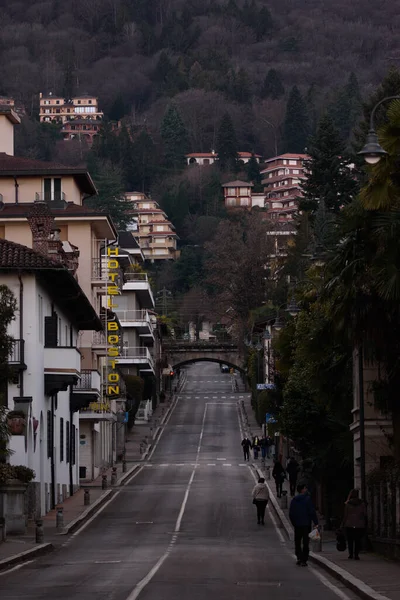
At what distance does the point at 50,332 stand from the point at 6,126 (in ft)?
114

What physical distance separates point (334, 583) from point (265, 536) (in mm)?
16194

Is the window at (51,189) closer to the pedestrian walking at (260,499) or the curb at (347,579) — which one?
the pedestrian walking at (260,499)

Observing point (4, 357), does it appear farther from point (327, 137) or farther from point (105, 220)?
point (327, 137)

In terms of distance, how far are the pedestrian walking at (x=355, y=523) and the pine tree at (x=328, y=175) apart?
89.3m

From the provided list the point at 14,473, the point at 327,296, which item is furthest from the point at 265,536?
the point at 327,296

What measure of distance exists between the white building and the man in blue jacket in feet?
40.2

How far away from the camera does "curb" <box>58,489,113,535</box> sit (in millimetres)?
46594

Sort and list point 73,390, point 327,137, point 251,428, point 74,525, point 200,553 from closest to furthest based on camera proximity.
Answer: point 200,553, point 74,525, point 73,390, point 251,428, point 327,137

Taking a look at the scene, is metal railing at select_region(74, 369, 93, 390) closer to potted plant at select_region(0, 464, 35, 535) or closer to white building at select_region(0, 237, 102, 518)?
white building at select_region(0, 237, 102, 518)

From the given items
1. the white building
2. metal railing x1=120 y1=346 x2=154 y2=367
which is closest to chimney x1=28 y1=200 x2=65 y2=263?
the white building

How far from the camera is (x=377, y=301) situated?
1374 inches

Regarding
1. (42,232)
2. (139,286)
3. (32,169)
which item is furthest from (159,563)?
(139,286)

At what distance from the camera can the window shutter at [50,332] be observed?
171 feet

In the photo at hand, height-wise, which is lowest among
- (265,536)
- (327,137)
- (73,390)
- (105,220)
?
(265,536)
